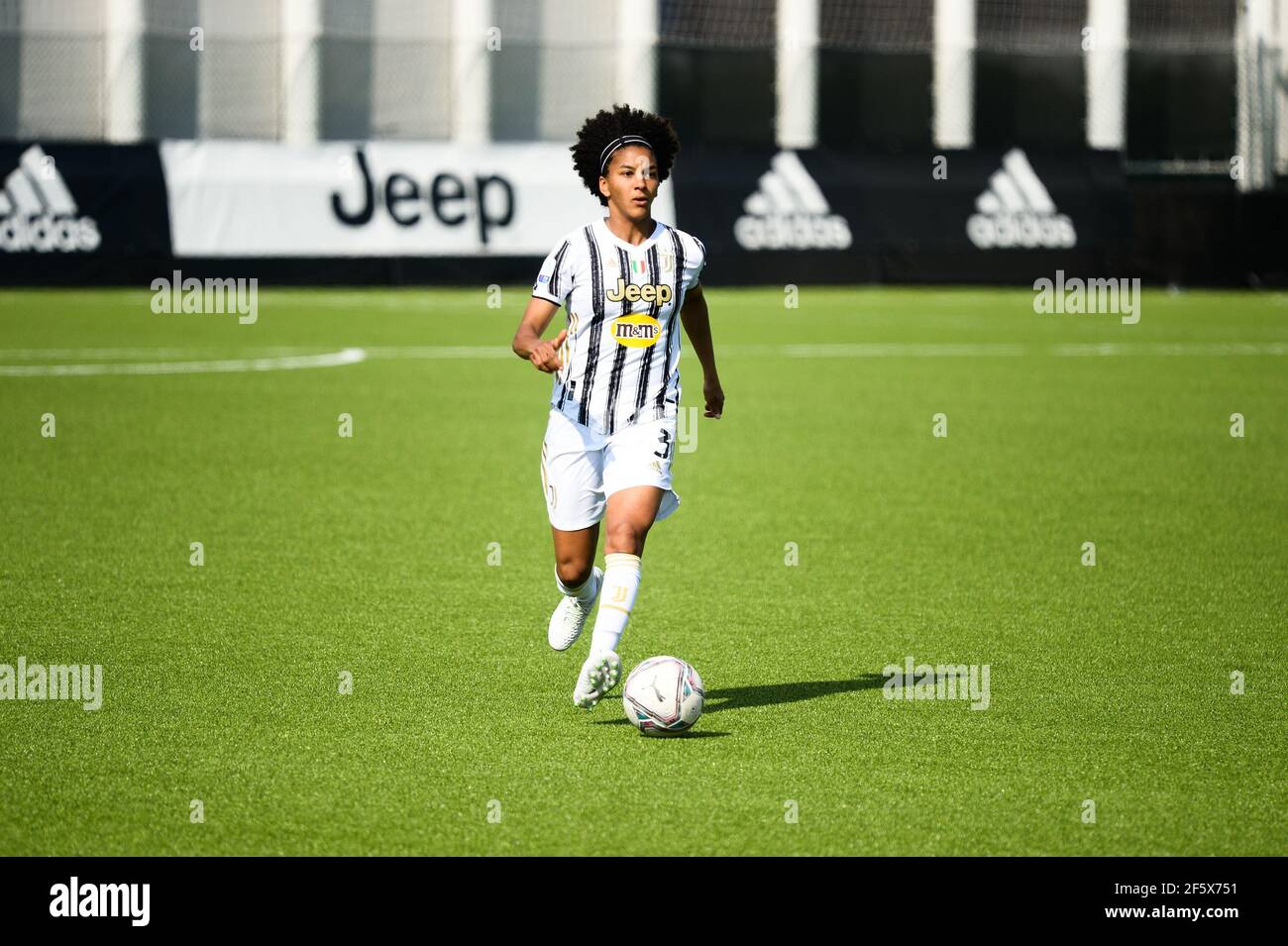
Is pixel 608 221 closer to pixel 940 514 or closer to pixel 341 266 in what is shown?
pixel 940 514

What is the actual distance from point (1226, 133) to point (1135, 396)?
30299mm

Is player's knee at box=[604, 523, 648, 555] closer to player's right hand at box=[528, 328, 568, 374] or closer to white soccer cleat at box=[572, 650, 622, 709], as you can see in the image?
white soccer cleat at box=[572, 650, 622, 709]

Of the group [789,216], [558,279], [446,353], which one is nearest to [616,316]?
[558,279]

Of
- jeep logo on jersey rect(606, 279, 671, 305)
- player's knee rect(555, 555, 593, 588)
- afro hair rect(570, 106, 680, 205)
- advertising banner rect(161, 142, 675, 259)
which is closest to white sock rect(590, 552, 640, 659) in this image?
player's knee rect(555, 555, 593, 588)

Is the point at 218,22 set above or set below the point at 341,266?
above

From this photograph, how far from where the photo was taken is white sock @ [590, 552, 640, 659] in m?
6.20

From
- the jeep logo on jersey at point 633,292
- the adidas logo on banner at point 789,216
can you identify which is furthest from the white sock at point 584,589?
the adidas logo on banner at point 789,216

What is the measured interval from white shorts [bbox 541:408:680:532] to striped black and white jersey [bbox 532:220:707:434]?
0.04m

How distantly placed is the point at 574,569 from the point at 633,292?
104cm

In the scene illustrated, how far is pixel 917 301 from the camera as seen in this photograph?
29.0m

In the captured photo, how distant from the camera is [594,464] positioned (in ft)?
21.2

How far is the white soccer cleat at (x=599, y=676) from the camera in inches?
242

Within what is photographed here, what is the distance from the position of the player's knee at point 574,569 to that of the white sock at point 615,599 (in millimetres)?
278

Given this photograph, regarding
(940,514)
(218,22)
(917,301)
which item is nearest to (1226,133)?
(917,301)
